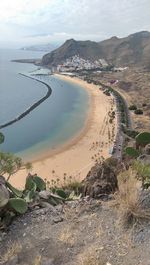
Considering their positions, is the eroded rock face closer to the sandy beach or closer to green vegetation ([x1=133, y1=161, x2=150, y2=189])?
green vegetation ([x1=133, y1=161, x2=150, y2=189])

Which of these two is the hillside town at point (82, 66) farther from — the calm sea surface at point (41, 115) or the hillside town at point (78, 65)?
the calm sea surface at point (41, 115)

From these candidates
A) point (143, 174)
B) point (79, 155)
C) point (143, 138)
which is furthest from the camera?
point (79, 155)

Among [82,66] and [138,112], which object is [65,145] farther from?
[82,66]

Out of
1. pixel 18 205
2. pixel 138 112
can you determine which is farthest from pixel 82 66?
pixel 18 205

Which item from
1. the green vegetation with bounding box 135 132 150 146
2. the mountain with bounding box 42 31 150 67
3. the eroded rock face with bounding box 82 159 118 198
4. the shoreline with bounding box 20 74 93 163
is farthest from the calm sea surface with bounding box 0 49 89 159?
the mountain with bounding box 42 31 150 67

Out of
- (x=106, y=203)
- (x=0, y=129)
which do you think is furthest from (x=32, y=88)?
(x=106, y=203)

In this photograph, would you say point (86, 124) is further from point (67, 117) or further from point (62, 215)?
point (62, 215)
